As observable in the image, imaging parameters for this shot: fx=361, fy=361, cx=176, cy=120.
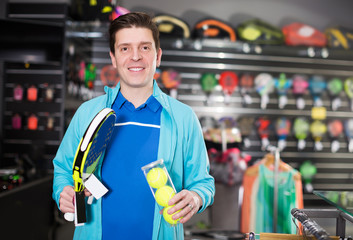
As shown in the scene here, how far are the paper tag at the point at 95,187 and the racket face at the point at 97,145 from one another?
3 centimetres

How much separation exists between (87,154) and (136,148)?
0.25 meters

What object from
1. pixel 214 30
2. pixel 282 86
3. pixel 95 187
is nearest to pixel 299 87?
pixel 282 86

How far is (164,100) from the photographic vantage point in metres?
1.45

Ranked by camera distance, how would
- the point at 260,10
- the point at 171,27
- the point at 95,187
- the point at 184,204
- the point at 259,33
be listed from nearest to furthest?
the point at 184,204 → the point at 95,187 → the point at 171,27 → the point at 259,33 → the point at 260,10

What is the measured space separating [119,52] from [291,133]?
452 cm

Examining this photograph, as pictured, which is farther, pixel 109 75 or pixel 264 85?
pixel 264 85

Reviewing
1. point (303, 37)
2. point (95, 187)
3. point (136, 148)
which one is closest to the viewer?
point (95, 187)

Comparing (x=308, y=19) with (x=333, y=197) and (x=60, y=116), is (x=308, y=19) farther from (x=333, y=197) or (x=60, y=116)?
(x=333, y=197)

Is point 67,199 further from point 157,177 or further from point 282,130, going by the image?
point 282,130

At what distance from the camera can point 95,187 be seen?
129 cm

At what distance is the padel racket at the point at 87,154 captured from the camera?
120 cm

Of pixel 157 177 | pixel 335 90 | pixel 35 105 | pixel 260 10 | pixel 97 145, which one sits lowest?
pixel 157 177

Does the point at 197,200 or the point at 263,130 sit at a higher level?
→ the point at 263,130

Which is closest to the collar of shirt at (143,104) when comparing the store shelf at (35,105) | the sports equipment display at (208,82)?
the store shelf at (35,105)
